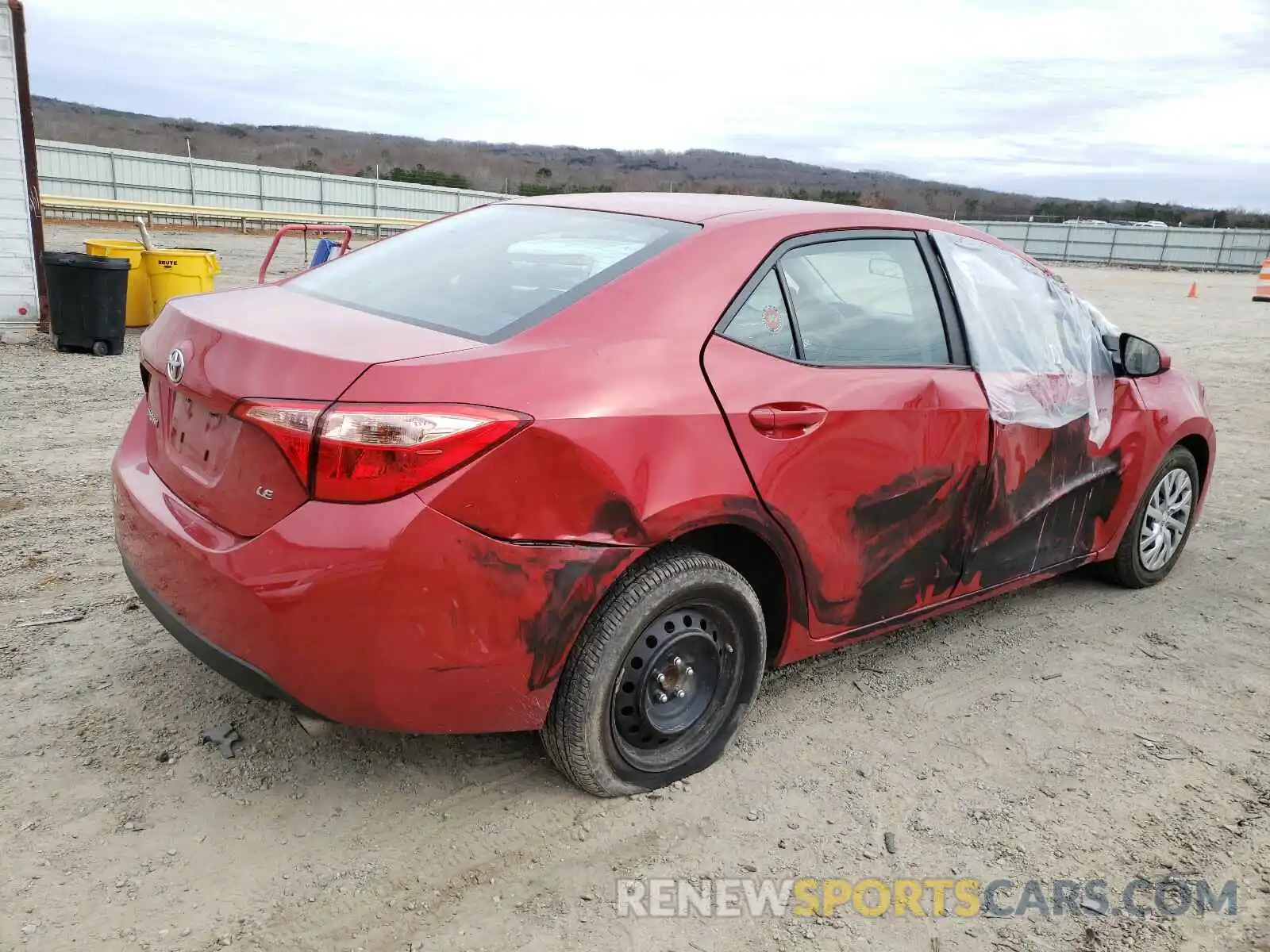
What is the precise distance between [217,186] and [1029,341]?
3202cm

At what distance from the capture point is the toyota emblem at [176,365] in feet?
8.42

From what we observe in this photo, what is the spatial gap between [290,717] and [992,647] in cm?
264

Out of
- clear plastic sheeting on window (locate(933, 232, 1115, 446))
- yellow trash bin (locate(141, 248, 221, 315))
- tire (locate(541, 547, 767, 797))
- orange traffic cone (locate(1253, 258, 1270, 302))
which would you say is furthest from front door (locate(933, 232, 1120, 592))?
orange traffic cone (locate(1253, 258, 1270, 302))

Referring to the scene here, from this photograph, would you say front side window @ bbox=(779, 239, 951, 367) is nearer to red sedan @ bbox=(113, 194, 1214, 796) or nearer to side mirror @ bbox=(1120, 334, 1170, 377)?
red sedan @ bbox=(113, 194, 1214, 796)

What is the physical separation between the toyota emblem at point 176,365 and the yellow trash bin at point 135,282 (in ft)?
28.0

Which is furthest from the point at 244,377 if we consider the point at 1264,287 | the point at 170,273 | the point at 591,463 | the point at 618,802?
the point at 1264,287

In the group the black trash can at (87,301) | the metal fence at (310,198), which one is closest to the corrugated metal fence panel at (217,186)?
the metal fence at (310,198)

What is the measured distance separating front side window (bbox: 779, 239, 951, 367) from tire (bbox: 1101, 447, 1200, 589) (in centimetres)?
169

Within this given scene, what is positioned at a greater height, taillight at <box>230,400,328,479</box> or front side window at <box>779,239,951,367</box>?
front side window at <box>779,239,951,367</box>

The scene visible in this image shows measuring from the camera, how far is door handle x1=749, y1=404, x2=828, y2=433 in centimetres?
270

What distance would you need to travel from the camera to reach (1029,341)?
3684 millimetres

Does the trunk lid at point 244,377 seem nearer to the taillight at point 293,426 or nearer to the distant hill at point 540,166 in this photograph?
the taillight at point 293,426

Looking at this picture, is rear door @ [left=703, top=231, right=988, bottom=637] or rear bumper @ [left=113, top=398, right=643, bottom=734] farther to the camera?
rear door @ [left=703, top=231, right=988, bottom=637]

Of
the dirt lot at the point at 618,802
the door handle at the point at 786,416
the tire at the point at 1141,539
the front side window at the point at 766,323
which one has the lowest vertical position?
the dirt lot at the point at 618,802
